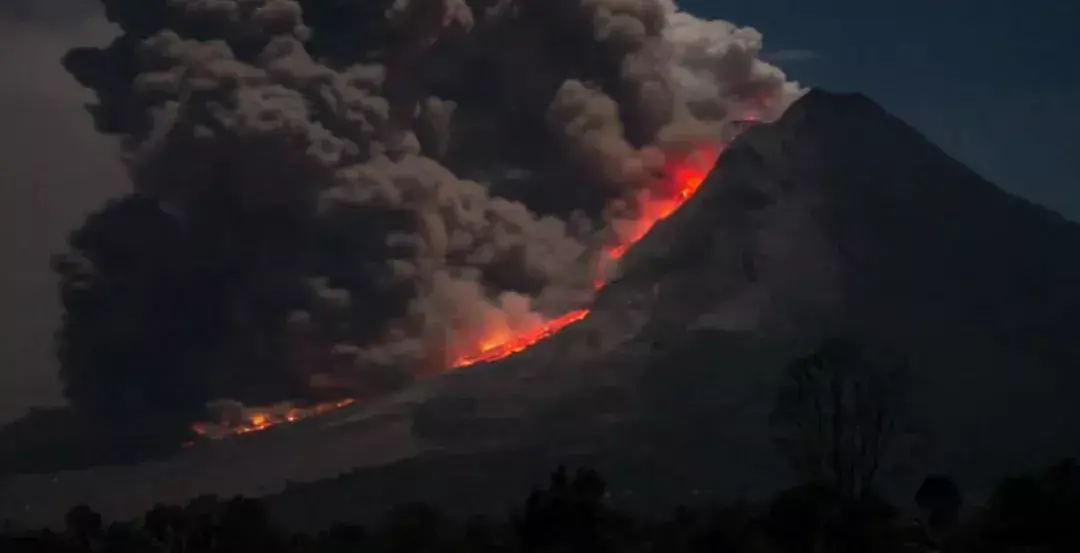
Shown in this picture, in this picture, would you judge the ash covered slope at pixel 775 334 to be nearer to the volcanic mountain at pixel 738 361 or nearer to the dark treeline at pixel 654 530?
the volcanic mountain at pixel 738 361

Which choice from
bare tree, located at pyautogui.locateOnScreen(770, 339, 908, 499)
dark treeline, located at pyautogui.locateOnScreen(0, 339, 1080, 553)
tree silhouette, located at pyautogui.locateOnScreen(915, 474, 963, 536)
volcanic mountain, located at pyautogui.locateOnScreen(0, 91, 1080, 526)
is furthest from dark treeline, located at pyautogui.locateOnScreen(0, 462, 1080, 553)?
volcanic mountain, located at pyautogui.locateOnScreen(0, 91, 1080, 526)

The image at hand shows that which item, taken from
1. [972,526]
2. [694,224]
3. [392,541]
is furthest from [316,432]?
[972,526]

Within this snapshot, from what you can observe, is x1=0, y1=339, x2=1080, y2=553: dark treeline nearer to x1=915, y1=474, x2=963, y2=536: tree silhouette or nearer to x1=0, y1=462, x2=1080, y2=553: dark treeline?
x1=0, y1=462, x2=1080, y2=553: dark treeline

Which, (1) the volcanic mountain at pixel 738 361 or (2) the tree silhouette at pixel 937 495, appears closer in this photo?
(2) the tree silhouette at pixel 937 495

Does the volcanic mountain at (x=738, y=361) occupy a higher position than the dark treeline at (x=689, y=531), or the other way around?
the volcanic mountain at (x=738, y=361)

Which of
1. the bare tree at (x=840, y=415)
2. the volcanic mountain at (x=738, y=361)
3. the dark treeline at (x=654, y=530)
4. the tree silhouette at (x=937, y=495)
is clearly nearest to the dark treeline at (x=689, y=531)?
the dark treeline at (x=654, y=530)

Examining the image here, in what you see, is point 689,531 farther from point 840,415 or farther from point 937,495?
point 937,495
